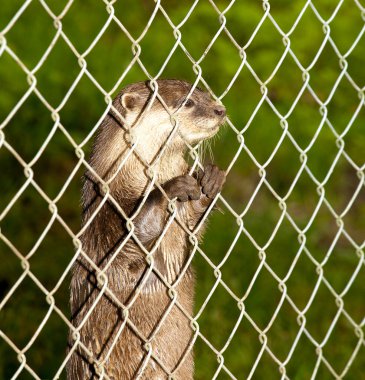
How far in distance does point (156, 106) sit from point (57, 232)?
2818 millimetres

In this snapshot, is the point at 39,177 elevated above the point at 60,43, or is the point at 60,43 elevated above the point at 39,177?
the point at 60,43

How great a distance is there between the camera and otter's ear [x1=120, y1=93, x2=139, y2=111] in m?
2.70

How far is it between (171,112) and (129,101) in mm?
168

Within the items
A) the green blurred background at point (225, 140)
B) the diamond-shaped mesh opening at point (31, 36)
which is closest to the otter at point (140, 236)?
the green blurred background at point (225, 140)

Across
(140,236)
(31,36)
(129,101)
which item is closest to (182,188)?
(140,236)

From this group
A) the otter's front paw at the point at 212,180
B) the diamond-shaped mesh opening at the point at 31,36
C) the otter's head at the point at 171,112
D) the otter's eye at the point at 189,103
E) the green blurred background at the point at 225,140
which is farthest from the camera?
the diamond-shaped mesh opening at the point at 31,36

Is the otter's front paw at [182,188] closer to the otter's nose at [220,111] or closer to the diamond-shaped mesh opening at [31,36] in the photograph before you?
the otter's nose at [220,111]

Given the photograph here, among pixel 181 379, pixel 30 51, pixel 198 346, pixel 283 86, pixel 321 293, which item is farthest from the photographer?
pixel 283 86

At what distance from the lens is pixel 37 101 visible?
214 inches

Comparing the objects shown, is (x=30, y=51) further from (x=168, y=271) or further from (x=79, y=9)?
(x=168, y=271)

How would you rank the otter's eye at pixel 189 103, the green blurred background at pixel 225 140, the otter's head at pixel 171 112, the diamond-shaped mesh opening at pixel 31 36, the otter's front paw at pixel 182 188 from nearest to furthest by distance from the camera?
the otter's front paw at pixel 182 188
the otter's head at pixel 171 112
the otter's eye at pixel 189 103
the green blurred background at pixel 225 140
the diamond-shaped mesh opening at pixel 31 36

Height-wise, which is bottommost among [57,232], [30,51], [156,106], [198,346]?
[57,232]

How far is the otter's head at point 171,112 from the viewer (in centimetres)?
274

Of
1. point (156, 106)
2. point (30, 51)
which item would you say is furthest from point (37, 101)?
point (156, 106)
